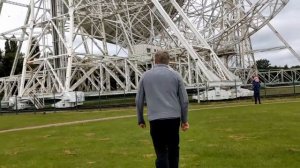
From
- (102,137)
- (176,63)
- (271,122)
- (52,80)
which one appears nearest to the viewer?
(102,137)

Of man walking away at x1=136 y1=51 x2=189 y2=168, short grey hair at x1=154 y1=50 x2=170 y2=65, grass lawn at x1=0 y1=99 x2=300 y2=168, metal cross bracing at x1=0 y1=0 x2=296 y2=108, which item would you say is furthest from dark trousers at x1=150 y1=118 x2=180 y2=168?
metal cross bracing at x1=0 y1=0 x2=296 y2=108

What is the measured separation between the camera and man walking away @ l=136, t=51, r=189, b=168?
733 cm

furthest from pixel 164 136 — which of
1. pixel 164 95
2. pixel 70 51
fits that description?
pixel 70 51

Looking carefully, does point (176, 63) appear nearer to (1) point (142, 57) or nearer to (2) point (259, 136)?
(1) point (142, 57)

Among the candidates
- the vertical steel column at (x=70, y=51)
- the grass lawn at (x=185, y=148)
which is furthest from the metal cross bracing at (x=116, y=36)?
the grass lawn at (x=185, y=148)

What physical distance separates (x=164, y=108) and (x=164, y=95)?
0.66 feet

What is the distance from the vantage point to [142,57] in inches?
1721

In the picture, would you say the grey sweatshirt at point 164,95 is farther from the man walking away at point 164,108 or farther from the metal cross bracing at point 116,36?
the metal cross bracing at point 116,36

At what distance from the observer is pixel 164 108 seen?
734cm

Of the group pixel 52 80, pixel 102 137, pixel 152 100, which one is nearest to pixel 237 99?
pixel 52 80

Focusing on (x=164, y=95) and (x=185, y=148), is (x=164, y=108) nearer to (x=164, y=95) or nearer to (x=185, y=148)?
(x=164, y=95)

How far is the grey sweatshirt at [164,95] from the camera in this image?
24.1 ft

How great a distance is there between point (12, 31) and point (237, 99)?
25.3 metres

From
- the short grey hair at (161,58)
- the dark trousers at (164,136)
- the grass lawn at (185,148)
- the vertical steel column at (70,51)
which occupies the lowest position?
the grass lawn at (185,148)
